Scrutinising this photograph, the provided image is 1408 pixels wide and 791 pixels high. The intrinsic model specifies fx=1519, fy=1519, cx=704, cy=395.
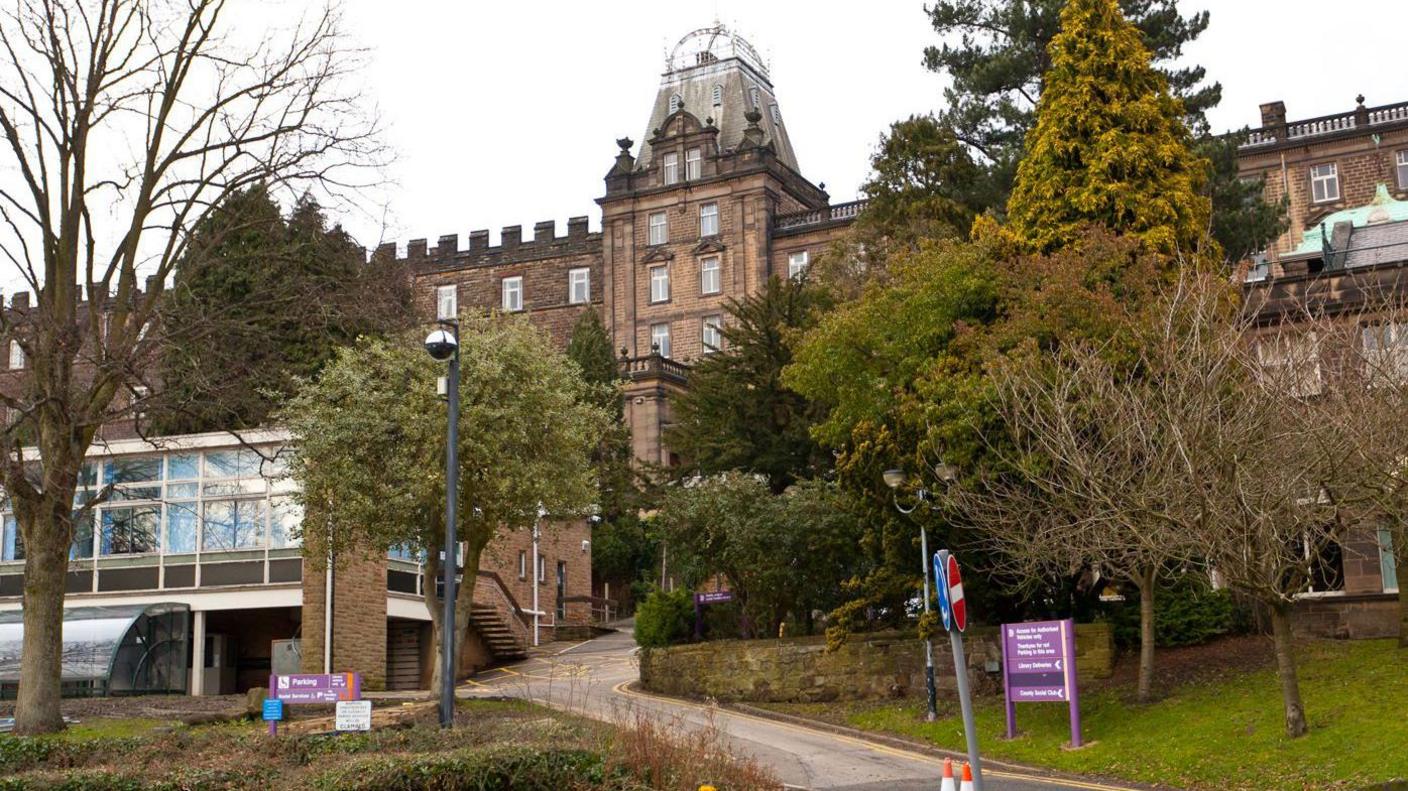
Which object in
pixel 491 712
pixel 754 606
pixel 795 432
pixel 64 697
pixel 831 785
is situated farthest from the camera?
pixel 795 432

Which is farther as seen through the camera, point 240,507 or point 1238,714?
point 240,507

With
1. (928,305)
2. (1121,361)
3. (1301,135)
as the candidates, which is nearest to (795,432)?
(928,305)

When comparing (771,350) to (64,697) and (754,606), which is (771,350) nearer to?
(754,606)

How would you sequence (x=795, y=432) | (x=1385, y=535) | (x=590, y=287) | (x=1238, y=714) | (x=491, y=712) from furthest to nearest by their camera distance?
(x=590, y=287) < (x=795, y=432) < (x=1385, y=535) < (x=491, y=712) < (x=1238, y=714)

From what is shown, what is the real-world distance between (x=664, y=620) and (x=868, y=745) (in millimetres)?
9244

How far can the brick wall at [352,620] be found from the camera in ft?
101

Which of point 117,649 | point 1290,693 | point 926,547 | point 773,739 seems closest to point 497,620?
point 117,649

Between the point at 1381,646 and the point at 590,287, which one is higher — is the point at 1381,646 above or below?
below

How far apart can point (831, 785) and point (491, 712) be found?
7160mm

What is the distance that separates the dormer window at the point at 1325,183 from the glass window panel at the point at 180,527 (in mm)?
50760

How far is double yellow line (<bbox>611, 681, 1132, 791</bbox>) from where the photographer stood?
2008 centimetres

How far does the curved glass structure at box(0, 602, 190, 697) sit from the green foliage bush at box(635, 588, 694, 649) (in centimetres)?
965

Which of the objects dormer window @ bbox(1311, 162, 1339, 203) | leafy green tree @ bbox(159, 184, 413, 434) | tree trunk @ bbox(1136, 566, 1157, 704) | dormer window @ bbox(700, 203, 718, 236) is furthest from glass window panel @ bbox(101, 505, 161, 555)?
dormer window @ bbox(1311, 162, 1339, 203)

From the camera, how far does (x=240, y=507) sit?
31.6 m
